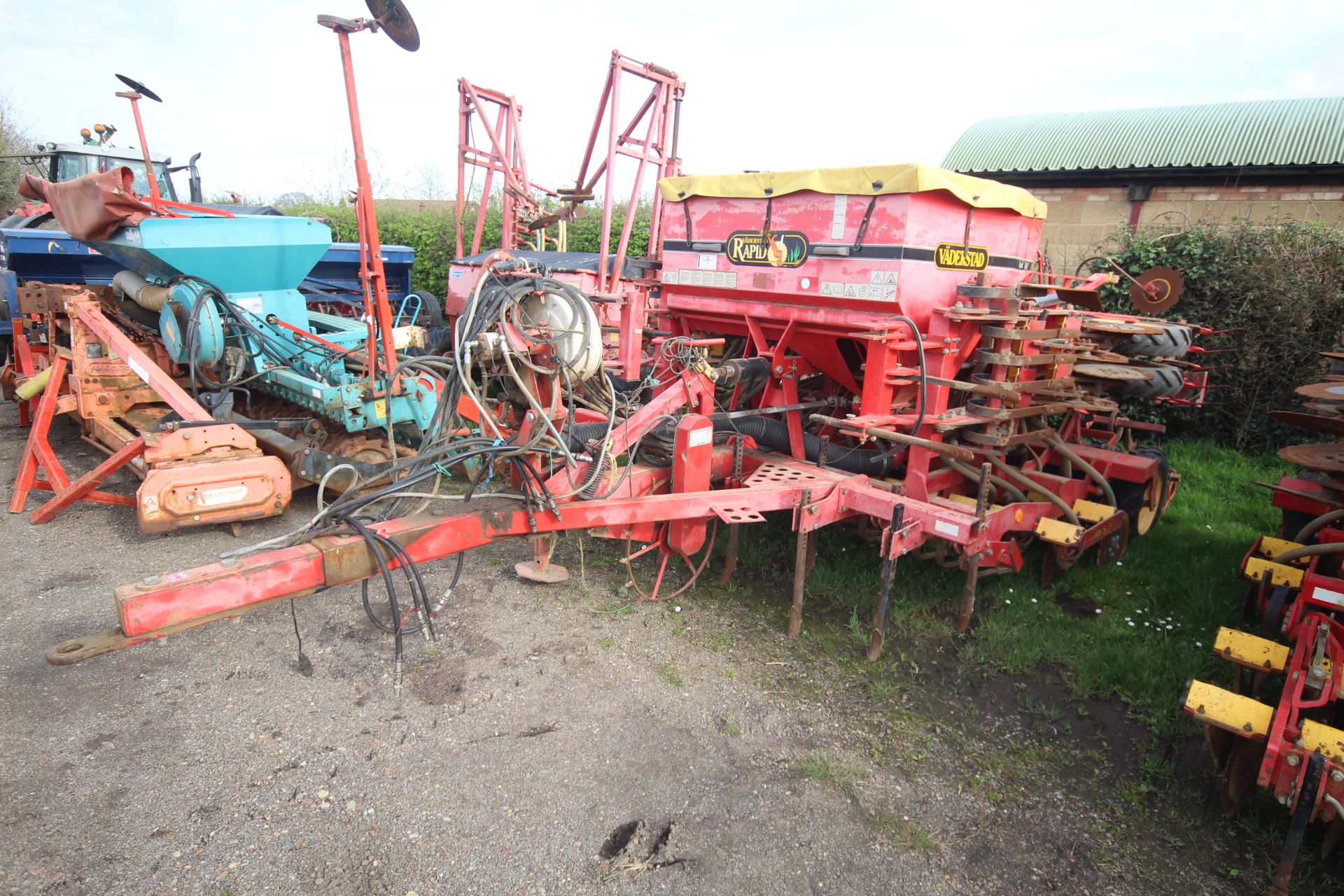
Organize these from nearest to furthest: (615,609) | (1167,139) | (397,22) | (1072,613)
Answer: (397,22)
(615,609)
(1072,613)
(1167,139)

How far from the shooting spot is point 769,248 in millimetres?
4395

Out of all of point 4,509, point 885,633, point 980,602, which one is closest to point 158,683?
point 4,509

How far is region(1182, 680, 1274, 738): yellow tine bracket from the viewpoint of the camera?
2.48m

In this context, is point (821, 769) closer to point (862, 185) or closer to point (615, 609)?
point (615, 609)

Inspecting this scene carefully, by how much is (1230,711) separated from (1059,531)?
160 centimetres

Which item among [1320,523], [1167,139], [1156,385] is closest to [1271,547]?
[1320,523]

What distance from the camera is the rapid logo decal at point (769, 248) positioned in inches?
167

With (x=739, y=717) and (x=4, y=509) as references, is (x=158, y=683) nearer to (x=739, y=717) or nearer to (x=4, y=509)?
(x=739, y=717)

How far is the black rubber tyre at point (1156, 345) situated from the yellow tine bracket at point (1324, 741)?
13.1ft

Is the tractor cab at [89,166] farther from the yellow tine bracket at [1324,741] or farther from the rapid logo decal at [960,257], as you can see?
the yellow tine bracket at [1324,741]

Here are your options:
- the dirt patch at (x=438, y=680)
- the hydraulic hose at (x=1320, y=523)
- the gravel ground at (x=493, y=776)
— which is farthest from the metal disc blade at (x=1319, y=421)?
the dirt patch at (x=438, y=680)

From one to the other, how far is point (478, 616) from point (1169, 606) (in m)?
3.99

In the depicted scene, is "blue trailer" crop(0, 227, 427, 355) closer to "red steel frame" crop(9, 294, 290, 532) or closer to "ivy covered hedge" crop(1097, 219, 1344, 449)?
"red steel frame" crop(9, 294, 290, 532)

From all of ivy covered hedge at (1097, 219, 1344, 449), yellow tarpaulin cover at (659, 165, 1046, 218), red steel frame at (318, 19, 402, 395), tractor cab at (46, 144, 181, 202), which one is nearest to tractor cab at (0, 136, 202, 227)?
tractor cab at (46, 144, 181, 202)
